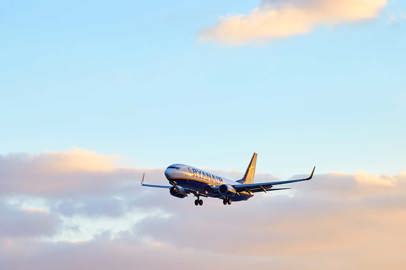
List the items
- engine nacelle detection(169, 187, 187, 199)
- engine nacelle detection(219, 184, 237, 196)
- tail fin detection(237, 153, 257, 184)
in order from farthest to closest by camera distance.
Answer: tail fin detection(237, 153, 257, 184) → engine nacelle detection(219, 184, 237, 196) → engine nacelle detection(169, 187, 187, 199)

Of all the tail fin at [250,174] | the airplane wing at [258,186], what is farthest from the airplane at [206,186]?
the tail fin at [250,174]

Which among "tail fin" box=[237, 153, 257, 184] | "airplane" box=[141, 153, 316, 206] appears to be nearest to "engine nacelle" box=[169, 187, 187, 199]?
"airplane" box=[141, 153, 316, 206]

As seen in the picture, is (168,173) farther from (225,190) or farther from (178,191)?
(225,190)

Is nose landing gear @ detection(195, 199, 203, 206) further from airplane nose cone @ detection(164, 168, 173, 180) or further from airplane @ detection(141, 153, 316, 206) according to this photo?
airplane nose cone @ detection(164, 168, 173, 180)

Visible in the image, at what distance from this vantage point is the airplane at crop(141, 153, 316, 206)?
123 meters

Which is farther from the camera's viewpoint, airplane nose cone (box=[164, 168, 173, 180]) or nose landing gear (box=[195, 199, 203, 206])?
nose landing gear (box=[195, 199, 203, 206])

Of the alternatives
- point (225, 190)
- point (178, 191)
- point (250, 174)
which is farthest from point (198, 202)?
point (250, 174)

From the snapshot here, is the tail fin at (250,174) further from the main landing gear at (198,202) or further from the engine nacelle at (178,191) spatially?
the engine nacelle at (178,191)

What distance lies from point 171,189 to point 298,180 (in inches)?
818

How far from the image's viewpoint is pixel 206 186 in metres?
128

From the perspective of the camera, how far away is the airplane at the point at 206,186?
404 feet

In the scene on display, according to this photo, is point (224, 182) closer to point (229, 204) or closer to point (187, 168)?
point (229, 204)

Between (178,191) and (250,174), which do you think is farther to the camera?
(250,174)

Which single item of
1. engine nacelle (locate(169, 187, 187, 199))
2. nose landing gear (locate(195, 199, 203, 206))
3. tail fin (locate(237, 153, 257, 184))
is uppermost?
tail fin (locate(237, 153, 257, 184))
